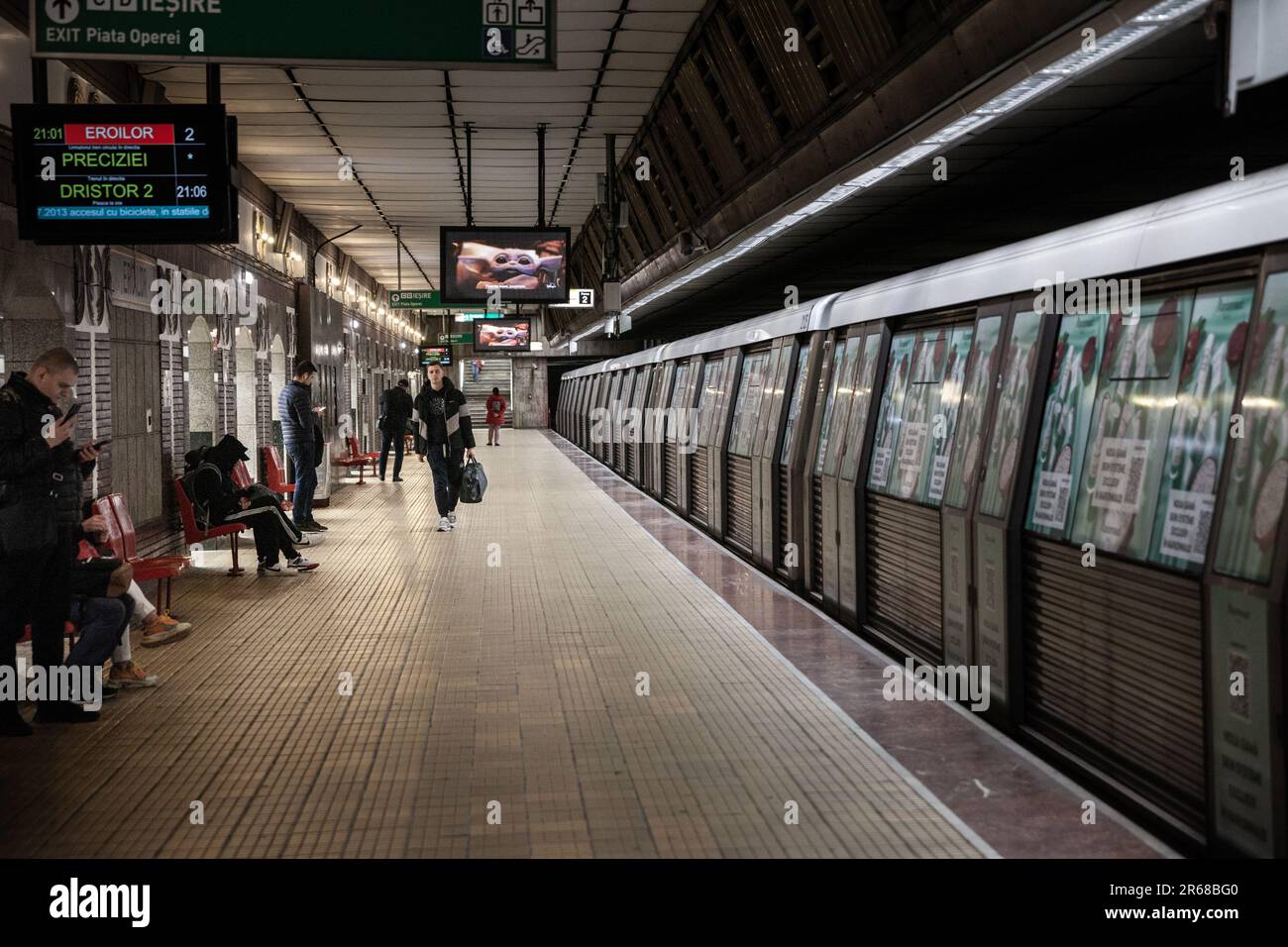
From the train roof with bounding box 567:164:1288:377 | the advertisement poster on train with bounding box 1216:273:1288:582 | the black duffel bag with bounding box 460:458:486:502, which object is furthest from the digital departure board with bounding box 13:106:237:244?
the black duffel bag with bounding box 460:458:486:502

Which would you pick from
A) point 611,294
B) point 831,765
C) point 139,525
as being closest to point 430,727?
point 831,765

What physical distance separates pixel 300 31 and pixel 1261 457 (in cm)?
410

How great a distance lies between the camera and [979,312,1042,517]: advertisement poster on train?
4.50 m

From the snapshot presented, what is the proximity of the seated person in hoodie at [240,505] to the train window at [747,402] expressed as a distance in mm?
3700

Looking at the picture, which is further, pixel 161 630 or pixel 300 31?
pixel 161 630

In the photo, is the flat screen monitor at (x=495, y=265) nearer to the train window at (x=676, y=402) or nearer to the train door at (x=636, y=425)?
the train window at (x=676, y=402)

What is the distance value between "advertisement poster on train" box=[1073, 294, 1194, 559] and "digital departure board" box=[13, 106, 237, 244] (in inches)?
188

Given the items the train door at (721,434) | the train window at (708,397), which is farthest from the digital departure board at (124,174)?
the train window at (708,397)

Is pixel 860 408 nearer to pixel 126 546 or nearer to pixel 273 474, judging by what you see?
pixel 126 546

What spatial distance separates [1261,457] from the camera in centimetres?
304

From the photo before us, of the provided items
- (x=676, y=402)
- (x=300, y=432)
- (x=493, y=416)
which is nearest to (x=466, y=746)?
(x=300, y=432)
